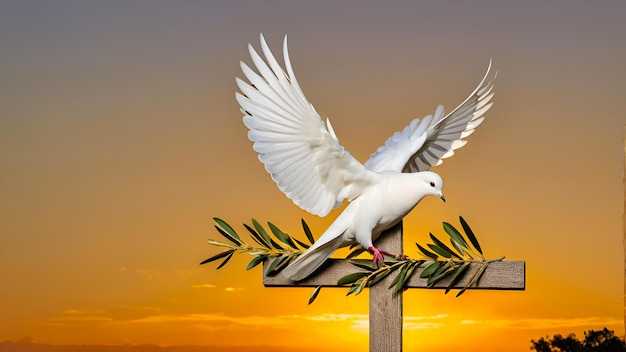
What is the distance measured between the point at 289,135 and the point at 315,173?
0.57 ft

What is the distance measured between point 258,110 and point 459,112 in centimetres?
85

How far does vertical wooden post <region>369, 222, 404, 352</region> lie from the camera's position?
3943 millimetres

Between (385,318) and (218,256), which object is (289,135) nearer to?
(218,256)

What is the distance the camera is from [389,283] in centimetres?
397

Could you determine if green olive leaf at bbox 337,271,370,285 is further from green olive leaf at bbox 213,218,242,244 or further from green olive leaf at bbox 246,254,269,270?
green olive leaf at bbox 213,218,242,244

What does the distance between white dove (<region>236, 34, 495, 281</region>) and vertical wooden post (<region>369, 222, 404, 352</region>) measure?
11 cm

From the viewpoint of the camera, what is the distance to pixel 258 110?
3869mm

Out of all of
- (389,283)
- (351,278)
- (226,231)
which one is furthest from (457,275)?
(226,231)

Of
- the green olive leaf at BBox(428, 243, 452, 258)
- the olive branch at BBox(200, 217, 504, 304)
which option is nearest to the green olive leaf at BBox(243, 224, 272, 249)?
the olive branch at BBox(200, 217, 504, 304)

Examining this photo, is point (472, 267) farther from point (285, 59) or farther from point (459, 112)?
point (285, 59)

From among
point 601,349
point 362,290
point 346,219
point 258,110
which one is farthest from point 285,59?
point 601,349

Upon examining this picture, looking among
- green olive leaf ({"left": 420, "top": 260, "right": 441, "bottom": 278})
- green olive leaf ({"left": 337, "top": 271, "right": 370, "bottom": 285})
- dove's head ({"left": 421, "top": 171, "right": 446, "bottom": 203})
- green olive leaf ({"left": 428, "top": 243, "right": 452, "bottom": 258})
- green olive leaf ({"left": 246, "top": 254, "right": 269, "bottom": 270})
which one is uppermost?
dove's head ({"left": 421, "top": 171, "right": 446, "bottom": 203})

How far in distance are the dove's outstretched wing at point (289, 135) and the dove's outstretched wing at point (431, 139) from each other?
304 mm

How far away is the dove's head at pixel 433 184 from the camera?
12.7 feet
